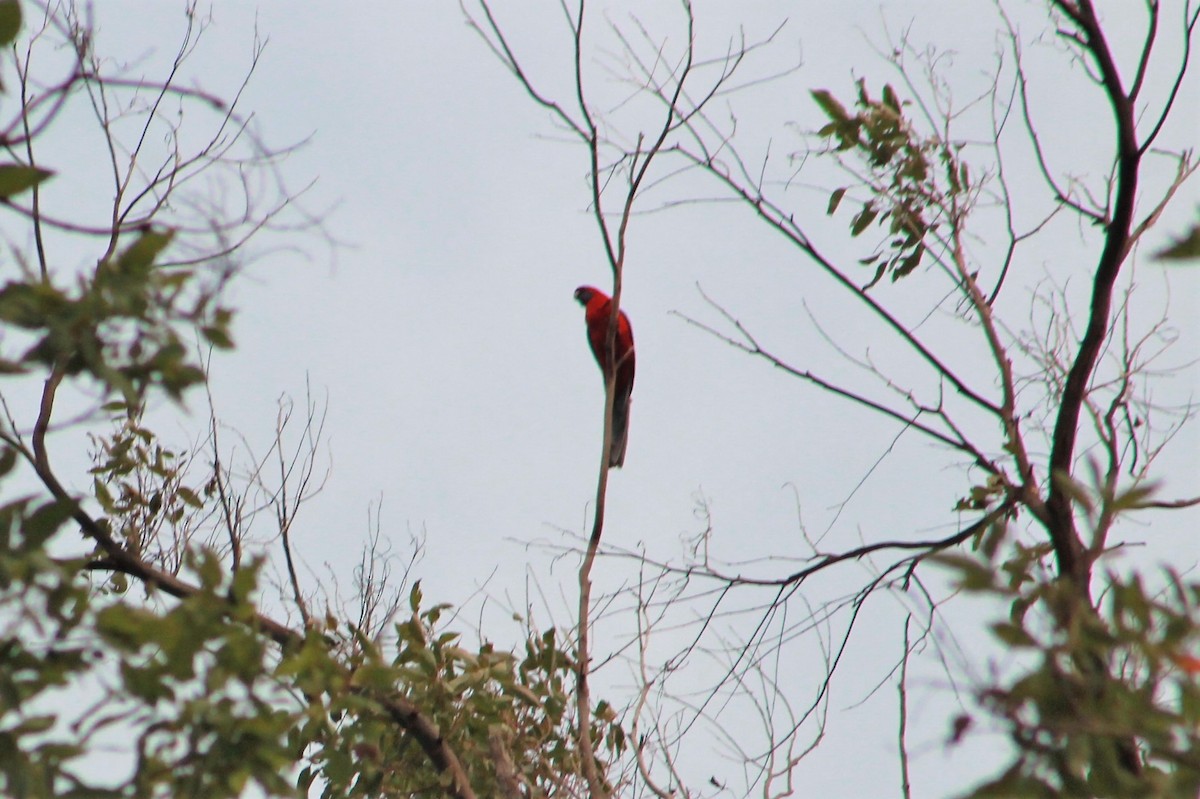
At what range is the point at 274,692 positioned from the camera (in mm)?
2062

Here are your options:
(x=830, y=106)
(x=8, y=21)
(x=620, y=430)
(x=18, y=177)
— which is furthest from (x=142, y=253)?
(x=620, y=430)

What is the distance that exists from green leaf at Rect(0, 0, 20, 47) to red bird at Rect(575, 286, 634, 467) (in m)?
4.30

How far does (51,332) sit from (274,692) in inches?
27.3

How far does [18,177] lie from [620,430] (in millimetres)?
5222

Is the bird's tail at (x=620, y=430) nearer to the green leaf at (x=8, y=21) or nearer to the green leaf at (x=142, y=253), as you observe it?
the green leaf at (x=142, y=253)

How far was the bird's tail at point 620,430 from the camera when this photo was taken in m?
6.48

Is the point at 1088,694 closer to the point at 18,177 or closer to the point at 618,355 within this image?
the point at 18,177

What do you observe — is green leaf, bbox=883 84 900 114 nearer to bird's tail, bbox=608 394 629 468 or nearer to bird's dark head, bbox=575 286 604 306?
bird's tail, bbox=608 394 629 468

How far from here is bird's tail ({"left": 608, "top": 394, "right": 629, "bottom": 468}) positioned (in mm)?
6477

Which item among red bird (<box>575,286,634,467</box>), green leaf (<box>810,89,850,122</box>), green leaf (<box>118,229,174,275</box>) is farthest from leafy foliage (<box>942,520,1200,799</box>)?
red bird (<box>575,286,634,467</box>)

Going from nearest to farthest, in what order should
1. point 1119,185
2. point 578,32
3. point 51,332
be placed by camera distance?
point 51,332 → point 1119,185 → point 578,32

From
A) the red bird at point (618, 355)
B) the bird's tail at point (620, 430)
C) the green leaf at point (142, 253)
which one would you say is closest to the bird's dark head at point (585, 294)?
the red bird at point (618, 355)

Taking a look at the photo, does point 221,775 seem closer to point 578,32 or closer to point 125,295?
point 125,295

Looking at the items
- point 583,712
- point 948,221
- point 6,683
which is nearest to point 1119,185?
point 948,221
